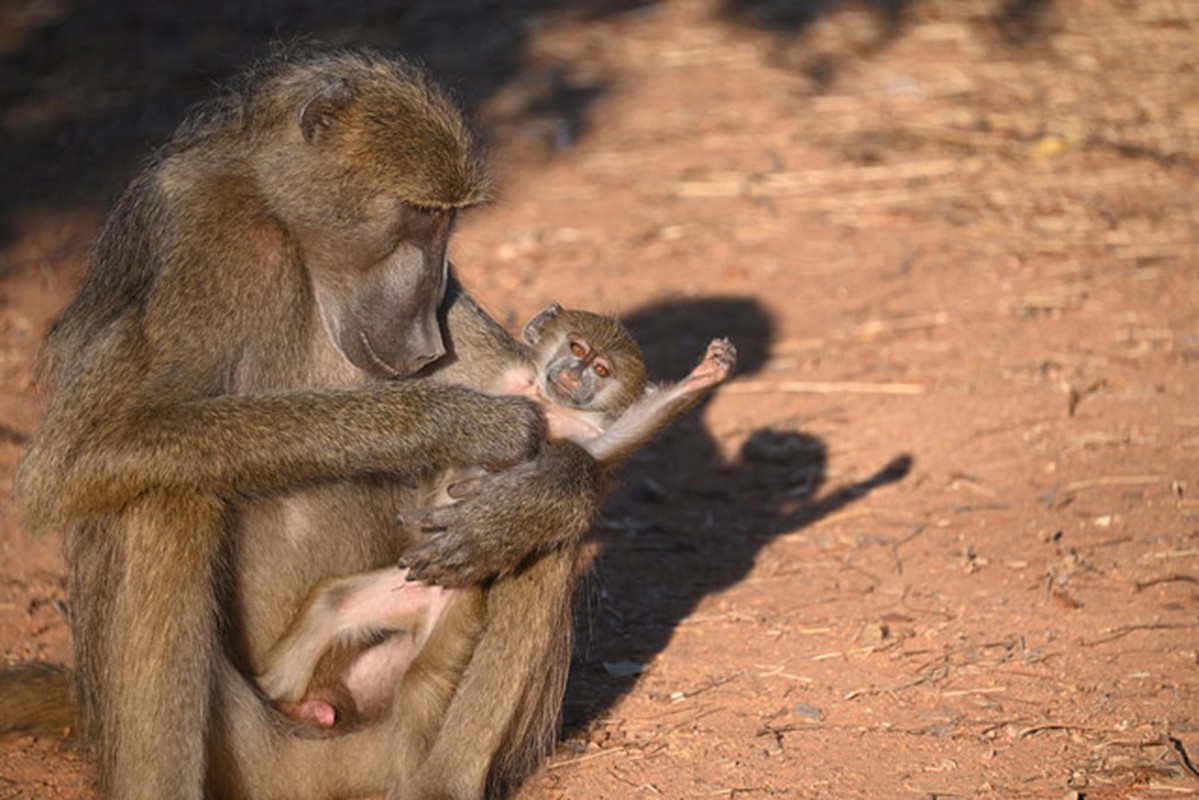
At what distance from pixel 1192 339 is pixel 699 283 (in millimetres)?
1905

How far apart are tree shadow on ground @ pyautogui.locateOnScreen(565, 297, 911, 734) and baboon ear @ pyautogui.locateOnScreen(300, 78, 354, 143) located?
1456 mm

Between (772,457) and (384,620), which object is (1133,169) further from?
(384,620)

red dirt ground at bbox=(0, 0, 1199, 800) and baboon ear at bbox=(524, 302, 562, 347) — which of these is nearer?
red dirt ground at bbox=(0, 0, 1199, 800)

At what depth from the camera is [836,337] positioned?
6250 mm

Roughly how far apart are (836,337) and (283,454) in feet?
11.2

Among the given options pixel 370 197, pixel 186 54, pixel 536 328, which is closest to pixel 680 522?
pixel 536 328

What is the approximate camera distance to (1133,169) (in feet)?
24.9

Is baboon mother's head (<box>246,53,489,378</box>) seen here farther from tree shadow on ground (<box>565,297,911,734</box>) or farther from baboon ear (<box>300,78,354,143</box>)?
tree shadow on ground (<box>565,297,911,734</box>)

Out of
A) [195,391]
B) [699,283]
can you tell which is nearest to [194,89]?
[699,283]

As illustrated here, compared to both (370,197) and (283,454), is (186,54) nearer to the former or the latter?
(370,197)

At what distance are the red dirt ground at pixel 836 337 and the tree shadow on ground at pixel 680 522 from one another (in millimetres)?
14

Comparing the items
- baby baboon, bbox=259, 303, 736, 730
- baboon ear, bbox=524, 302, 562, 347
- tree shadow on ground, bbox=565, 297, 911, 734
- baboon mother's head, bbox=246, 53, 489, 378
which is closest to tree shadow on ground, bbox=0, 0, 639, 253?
tree shadow on ground, bbox=565, 297, 911, 734

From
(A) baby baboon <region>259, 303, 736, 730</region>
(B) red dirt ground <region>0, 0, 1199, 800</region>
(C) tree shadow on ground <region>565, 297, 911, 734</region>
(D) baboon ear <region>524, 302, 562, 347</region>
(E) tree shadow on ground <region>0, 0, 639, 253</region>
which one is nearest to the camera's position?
(A) baby baboon <region>259, 303, 736, 730</region>

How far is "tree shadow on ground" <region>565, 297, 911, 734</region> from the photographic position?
438 centimetres
